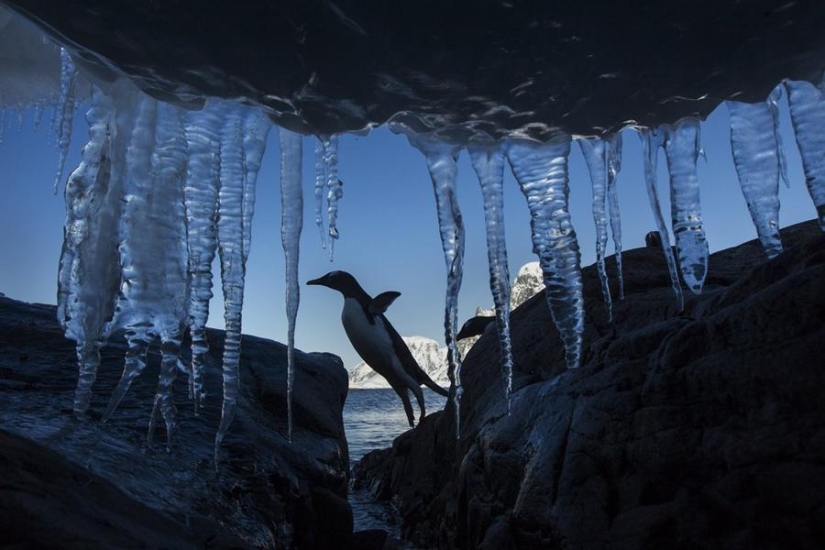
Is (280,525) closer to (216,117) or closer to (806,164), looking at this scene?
(216,117)

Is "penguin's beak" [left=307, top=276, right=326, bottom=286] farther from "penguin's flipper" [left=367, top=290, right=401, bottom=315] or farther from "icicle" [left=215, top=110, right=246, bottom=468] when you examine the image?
"icicle" [left=215, top=110, right=246, bottom=468]

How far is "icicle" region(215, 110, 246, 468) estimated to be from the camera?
2.57 m

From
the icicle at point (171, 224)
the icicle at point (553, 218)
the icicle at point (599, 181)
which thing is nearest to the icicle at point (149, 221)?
the icicle at point (171, 224)

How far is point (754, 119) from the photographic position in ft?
8.86

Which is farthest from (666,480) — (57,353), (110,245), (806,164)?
(57,353)

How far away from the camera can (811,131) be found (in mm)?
2592

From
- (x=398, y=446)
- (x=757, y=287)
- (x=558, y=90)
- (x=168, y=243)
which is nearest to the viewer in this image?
(x=558, y=90)

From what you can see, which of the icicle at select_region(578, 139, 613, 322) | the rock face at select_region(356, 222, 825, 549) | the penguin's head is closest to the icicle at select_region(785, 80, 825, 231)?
the rock face at select_region(356, 222, 825, 549)

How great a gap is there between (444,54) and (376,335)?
34.7 ft

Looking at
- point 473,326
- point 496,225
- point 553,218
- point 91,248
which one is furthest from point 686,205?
point 473,326

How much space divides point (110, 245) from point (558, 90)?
8.14 ft

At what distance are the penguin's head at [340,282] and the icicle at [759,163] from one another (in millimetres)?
10480

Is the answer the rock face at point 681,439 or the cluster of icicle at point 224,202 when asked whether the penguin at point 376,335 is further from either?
the cluster of icicle at point 224,202

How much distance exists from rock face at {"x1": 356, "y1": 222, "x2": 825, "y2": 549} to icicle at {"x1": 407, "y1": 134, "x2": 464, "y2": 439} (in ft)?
2.80
